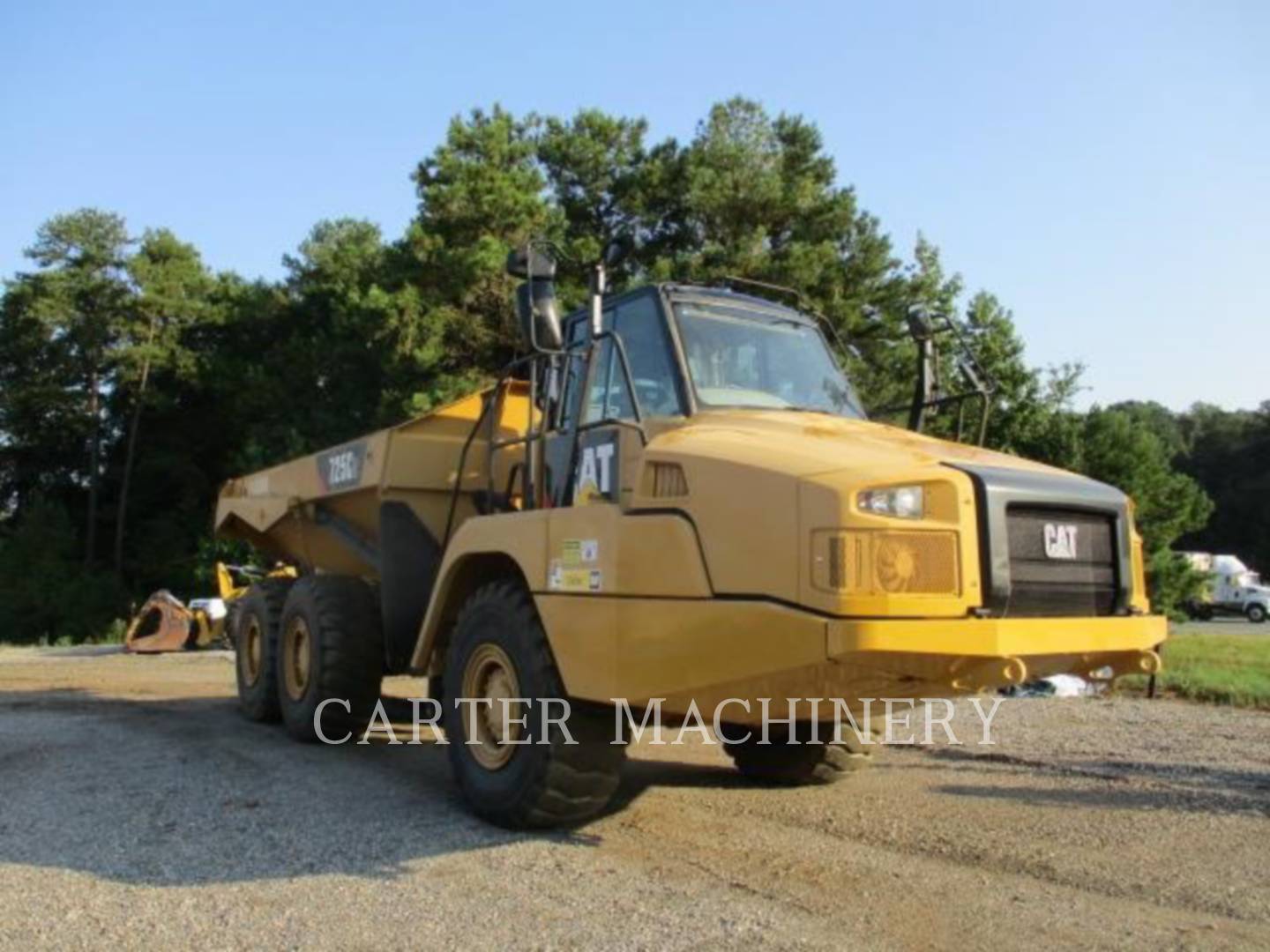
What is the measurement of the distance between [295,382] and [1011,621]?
35.2m

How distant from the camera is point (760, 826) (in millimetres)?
5984

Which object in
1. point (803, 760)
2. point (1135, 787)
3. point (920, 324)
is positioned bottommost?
point (1135, 787)

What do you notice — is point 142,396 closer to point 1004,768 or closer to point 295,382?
point 295,382

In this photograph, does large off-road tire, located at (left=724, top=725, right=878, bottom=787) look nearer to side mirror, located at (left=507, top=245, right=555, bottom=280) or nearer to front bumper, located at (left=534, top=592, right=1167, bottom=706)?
front bumper, located at (left=534, top=592, right=1167, bottom=706)

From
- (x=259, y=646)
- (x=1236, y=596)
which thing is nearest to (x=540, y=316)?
(x=259, y=646)

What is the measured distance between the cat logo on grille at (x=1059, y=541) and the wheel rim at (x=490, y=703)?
2.61m

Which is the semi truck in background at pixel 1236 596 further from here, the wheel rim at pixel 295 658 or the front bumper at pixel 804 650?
the front bumper at pixel 804 650

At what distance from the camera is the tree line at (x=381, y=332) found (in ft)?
76.7

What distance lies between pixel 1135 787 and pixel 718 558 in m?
3.81

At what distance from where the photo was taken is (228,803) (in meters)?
6.35

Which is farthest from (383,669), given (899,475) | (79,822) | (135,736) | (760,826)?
(899,475)

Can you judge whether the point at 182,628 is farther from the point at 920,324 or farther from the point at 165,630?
the point at 920,324

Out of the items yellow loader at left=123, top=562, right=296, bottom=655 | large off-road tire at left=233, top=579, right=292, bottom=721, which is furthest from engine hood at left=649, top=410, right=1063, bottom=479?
yellow loader at left=123, top=562, right=296, bottom=655

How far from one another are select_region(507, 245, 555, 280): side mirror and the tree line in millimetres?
1499
